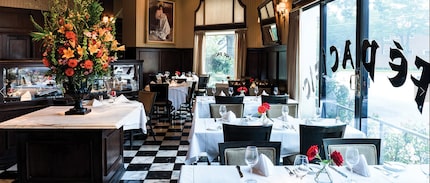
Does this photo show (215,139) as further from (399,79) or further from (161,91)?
(161,91)

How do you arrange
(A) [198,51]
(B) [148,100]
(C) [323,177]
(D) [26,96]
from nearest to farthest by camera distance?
(C) [323,177], (D) [26,96], (B) [148,100], (A) [198,51]

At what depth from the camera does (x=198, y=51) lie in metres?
13.3

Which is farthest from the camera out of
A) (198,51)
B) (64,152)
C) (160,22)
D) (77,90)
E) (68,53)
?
(198,51)

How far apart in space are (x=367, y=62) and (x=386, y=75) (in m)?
0.48

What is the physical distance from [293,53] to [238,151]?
495 cm

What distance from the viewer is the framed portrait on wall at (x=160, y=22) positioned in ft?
42.0

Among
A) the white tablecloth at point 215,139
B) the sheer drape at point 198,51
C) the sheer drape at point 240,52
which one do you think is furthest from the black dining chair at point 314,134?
the sheer drape at point 198,51

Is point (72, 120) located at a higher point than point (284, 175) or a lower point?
higher

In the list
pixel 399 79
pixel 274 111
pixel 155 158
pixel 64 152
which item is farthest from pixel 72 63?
pixel 399 79

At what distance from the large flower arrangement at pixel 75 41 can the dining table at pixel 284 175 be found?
1.68 m

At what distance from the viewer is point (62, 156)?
3.71 metres

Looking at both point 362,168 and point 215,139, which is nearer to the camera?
point 362,168

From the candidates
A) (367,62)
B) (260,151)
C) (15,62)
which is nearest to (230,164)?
(260,151)

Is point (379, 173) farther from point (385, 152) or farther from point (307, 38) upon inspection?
point (307, 38)
